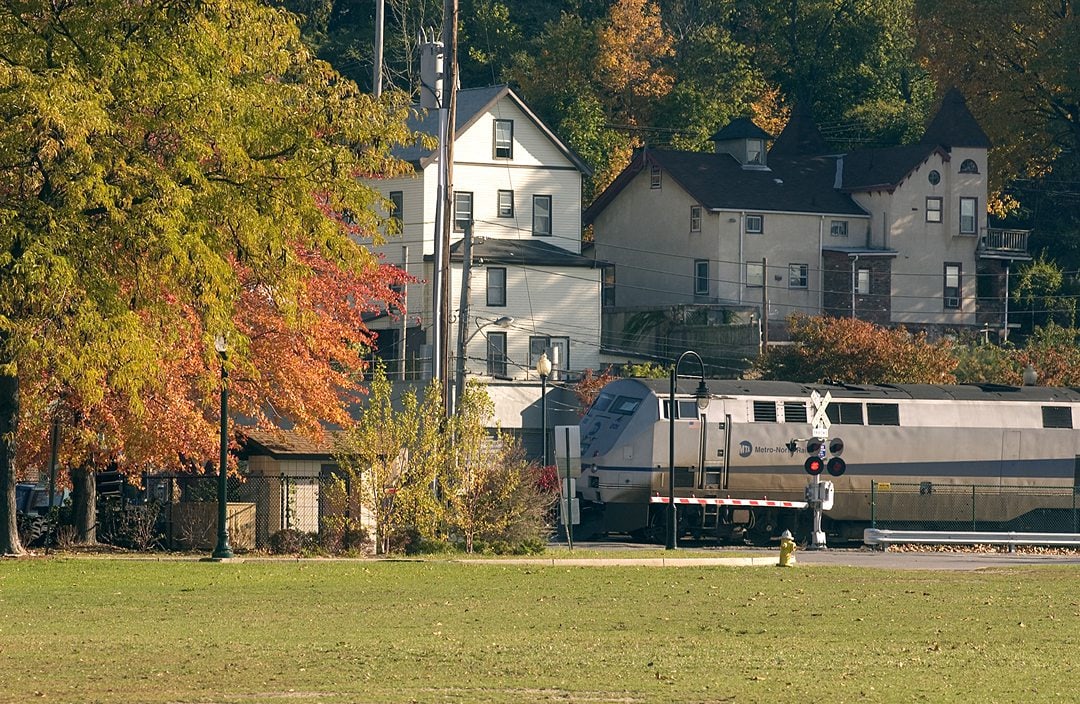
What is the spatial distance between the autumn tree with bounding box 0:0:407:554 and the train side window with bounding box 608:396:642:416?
15.4 metres

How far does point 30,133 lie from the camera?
28094mm

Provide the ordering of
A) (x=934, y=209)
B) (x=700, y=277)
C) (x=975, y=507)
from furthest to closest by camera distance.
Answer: (x=934, y=209), (x=700, y=277), (x=975, y=507)

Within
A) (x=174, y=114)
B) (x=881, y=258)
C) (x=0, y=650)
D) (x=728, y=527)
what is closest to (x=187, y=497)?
(x=174, y=114)

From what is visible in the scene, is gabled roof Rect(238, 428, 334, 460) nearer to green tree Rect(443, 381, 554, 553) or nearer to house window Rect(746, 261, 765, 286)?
green tree Rect(443, 381, 554, 553)

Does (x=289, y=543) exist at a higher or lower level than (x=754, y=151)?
lower

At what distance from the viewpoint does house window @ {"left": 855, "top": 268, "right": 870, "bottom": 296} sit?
3130 inches

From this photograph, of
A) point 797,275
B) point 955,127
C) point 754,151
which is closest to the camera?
point 797,275

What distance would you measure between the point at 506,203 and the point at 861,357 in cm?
2060

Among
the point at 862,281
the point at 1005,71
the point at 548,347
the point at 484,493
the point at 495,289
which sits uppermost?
the point at 1005,71

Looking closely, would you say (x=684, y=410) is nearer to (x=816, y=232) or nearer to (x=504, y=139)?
(x=504, y=139)

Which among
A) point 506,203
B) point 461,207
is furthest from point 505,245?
point 461,207

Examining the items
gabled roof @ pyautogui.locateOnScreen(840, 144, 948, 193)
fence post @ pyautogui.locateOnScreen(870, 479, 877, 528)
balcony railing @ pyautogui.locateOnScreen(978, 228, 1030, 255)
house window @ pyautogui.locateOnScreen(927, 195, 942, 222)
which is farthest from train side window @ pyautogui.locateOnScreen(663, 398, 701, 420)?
balcony railing @ pyautogui.locateOnScreen(978, 228, 1030, 255)

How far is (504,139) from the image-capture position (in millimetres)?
72875

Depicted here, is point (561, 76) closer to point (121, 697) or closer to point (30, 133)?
point (30, 133)
